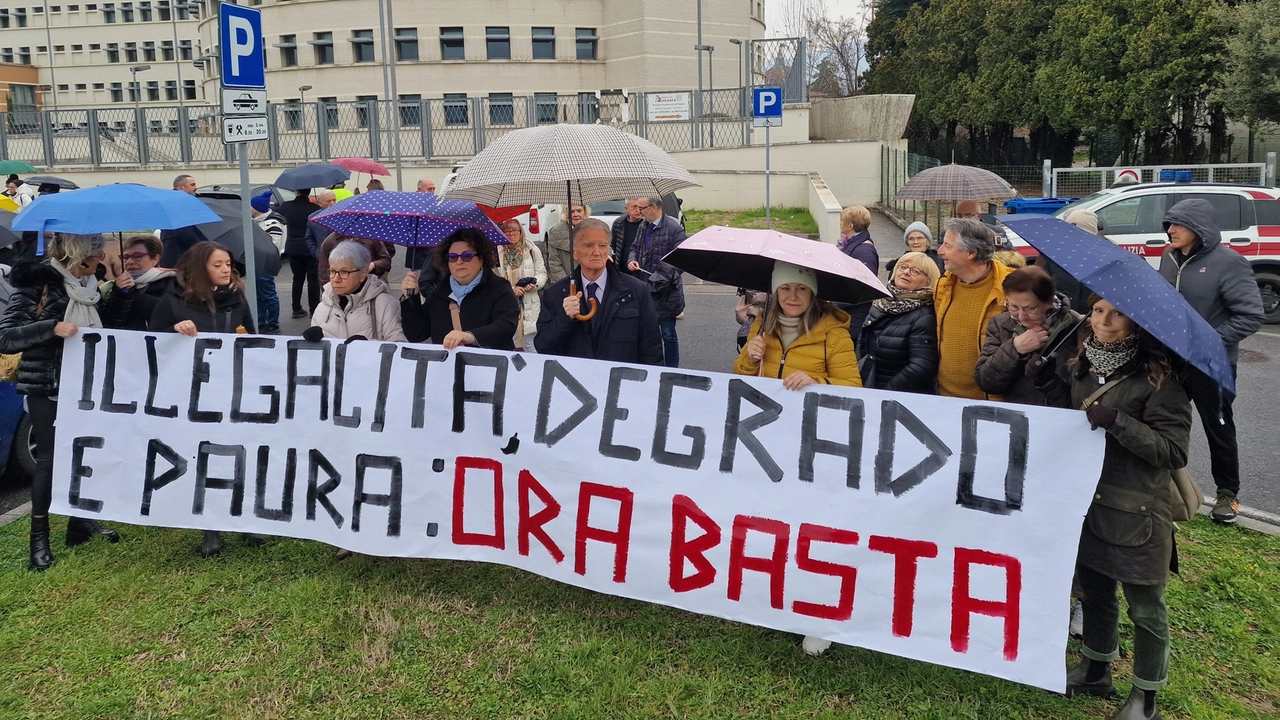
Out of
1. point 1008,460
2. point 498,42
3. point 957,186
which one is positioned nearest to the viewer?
point 1008,460

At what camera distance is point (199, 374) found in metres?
5.31

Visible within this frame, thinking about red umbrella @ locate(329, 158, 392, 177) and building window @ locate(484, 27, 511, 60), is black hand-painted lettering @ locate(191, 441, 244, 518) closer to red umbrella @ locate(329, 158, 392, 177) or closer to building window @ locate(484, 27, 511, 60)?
red umbrella @ locate(329, 158, 392, 177)

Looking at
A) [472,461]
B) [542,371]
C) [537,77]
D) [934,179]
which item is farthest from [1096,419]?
[537,77]

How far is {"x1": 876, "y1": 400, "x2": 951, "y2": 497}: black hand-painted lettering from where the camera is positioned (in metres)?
4.00


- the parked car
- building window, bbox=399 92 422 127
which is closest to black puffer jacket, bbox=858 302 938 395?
the parked car

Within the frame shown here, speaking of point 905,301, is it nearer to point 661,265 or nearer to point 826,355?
point 826,355

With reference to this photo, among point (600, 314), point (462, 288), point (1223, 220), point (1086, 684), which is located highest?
point (1223, 220)

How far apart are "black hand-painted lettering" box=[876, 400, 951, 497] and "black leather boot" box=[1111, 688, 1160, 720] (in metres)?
1.10

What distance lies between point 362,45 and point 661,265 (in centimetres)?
3351

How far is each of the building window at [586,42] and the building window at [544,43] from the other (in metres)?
1.06

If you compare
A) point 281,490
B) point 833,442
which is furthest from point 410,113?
point 833,442

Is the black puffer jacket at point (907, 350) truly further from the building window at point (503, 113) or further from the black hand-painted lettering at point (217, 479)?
the building window at point (503, 113)

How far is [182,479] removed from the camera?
5.29 m

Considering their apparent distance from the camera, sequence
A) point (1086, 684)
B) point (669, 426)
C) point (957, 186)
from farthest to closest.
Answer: point (957, 186), point (669, 426), point (1086, 684)
